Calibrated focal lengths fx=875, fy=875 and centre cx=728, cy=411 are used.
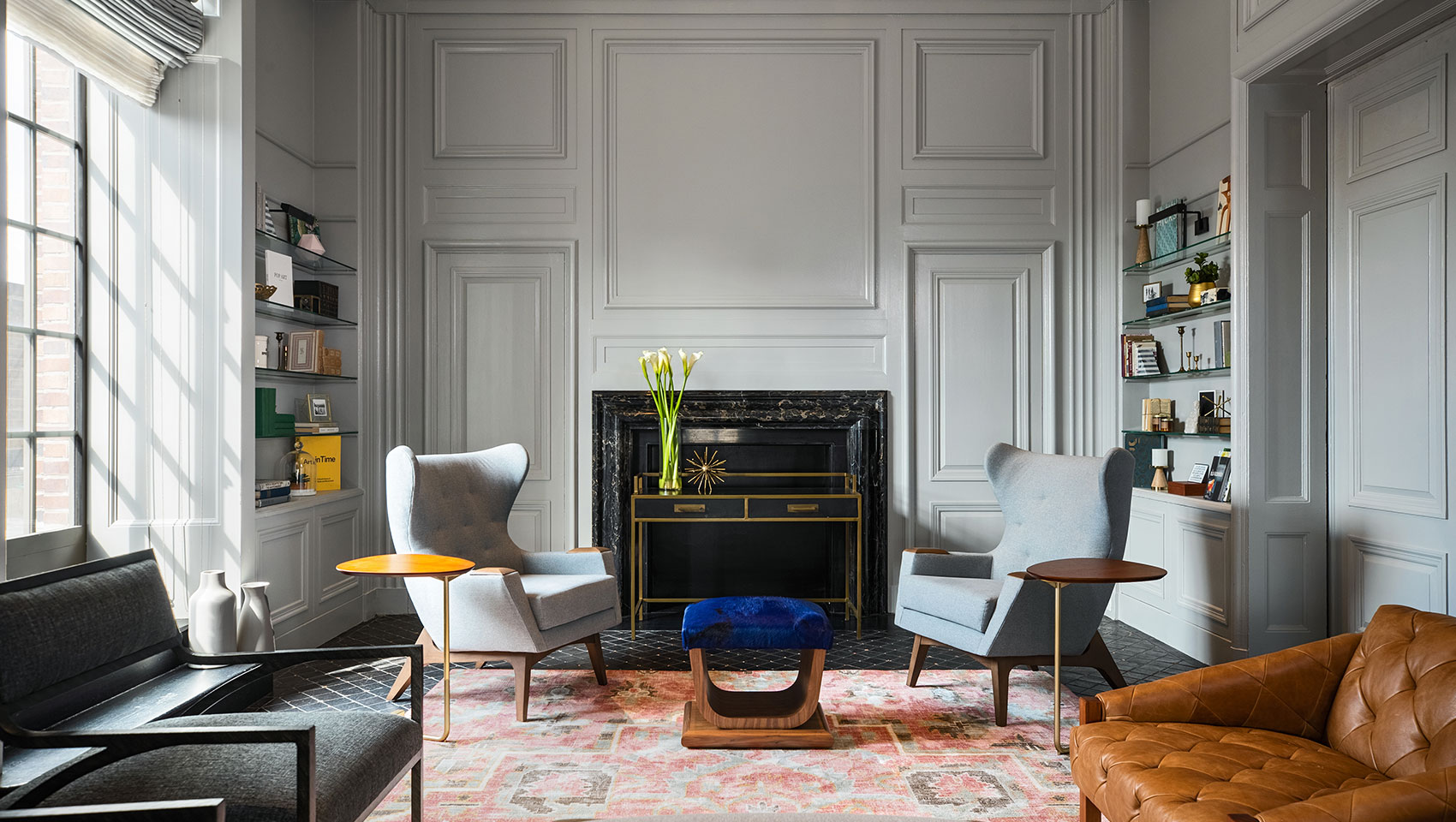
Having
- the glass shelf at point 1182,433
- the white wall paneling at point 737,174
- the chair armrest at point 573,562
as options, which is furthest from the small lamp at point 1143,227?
the chair armrest at point 573,562

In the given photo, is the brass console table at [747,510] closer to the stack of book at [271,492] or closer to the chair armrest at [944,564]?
the chair armrest at [944,564]

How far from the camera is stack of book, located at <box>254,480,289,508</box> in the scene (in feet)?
→ 13.7

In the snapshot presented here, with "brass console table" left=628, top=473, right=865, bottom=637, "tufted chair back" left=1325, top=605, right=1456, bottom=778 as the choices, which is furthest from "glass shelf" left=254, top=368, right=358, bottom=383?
"tufted chair back" left=1325, top=605, right=1456, bottom=778

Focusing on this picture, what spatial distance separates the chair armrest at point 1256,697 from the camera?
7.36 feet

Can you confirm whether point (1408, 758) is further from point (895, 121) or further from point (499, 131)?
point (499, 131)

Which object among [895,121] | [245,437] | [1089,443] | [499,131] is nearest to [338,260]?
[499,131]

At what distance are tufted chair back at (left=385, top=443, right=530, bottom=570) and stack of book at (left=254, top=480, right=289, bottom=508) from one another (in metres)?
0.67

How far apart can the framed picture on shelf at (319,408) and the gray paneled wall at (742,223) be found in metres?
0.43

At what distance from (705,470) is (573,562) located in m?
1.35

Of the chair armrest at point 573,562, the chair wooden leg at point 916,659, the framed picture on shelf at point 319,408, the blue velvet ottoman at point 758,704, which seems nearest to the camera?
the blue velvet ottoman at point 758,704

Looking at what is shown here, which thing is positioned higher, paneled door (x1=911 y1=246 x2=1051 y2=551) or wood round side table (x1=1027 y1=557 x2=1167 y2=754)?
paneled door (x1=911 y1=246 x2=1051 y2=551)

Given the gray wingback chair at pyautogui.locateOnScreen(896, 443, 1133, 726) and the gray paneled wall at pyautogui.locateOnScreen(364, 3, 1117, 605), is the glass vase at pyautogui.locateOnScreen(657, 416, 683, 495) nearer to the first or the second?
the gray paneled wall at pyautogui.locateOnScreen(364, 3, 1117, 605)

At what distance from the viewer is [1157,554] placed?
4680 millimetres

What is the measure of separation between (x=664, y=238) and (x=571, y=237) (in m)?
0.56
